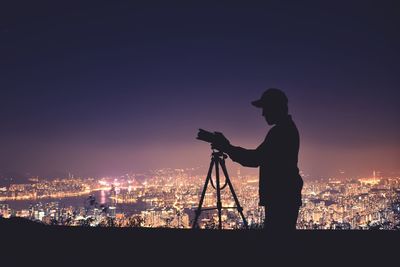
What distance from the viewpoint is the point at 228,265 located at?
400 cm

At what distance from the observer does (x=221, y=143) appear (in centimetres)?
346

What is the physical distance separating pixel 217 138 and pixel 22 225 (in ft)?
15.1

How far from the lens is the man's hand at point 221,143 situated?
3.41 m

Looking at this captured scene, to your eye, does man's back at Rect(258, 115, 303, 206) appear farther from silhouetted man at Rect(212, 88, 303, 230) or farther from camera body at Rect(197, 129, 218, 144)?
camera body at Rect(197, 129, 218, 144)

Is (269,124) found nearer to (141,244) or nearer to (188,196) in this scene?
(141,244)

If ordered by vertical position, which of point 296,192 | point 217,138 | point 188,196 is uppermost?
point 217,138

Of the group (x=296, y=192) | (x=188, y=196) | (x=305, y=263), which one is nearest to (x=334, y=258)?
(x=305, y=263)

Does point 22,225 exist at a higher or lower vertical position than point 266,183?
lower

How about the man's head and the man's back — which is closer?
the man's back

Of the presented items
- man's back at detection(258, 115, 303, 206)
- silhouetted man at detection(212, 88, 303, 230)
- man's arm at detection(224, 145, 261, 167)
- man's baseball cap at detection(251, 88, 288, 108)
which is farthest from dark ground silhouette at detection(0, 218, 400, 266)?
man's baseball cap at detection(251, 88, 288, 108)

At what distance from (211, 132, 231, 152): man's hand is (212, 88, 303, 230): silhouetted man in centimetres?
28

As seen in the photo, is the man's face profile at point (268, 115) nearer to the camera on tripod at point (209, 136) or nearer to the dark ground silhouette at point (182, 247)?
the camera on tripod at point (209, 136)

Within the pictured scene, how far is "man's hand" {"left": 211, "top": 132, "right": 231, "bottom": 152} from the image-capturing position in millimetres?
3413

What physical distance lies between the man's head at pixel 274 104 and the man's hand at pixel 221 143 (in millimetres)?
522
